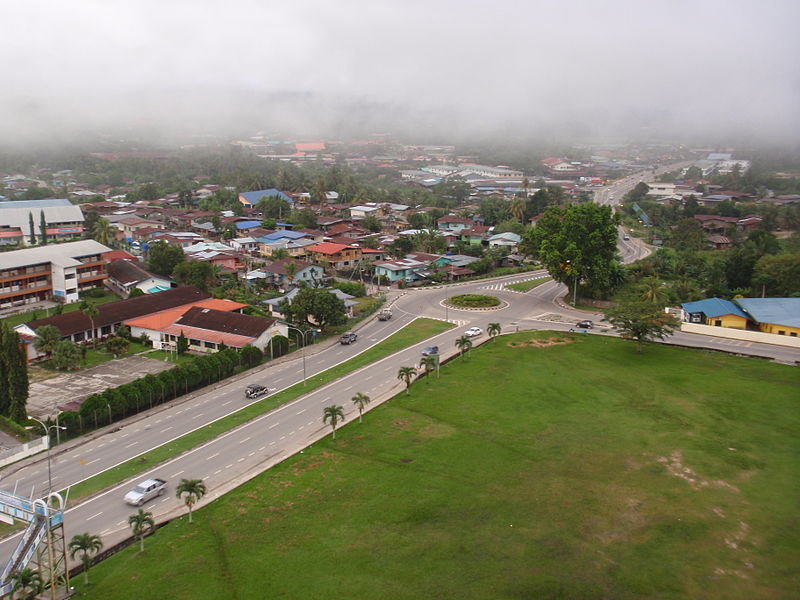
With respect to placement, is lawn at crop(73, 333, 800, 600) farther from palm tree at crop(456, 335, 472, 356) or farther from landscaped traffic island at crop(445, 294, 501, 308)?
landscaped traffic island at crop(445, 294, 501, 308)

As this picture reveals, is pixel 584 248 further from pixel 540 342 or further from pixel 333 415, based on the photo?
pixel 333 415

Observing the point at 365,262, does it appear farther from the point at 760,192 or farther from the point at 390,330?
the point at 760,192

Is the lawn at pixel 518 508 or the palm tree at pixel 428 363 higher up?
the palm tree at pixel 428 363

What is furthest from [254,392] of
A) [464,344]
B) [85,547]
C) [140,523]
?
[85,547]

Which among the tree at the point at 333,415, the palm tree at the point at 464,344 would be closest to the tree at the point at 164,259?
the palm tree at the point at 464,344

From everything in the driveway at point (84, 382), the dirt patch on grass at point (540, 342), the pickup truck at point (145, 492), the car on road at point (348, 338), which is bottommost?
the driveway at point (84, 382)

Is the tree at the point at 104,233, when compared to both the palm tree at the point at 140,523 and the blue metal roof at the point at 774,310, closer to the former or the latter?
the palm tree at the point at 140,523
